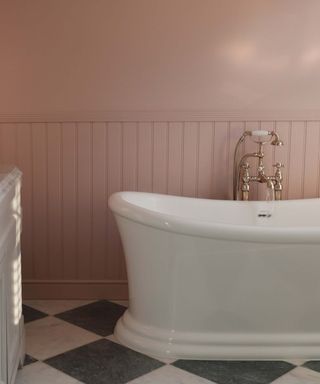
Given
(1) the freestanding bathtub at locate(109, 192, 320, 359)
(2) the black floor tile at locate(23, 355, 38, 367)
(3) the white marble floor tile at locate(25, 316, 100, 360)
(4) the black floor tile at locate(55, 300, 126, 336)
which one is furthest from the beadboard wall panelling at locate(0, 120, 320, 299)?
(2) the black floor tile at locate(23, 355, 38, 367)

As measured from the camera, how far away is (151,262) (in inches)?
90.1

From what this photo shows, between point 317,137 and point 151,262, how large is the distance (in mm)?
1180

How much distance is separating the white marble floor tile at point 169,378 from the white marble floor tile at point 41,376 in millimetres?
249

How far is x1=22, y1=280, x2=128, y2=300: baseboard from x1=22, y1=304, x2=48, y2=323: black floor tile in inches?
4.9

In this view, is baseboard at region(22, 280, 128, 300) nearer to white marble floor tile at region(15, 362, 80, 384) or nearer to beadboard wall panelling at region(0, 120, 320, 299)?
beadboard wall panelling at region(0, 120, 320, 299)

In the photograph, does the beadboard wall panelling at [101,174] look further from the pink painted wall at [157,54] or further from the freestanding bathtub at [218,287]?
the freestanding bathtub at [218,287]

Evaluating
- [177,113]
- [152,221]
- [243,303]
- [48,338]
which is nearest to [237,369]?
[243,303]

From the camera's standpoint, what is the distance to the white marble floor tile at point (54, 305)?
2820 millimetres

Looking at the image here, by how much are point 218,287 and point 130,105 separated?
1070mm

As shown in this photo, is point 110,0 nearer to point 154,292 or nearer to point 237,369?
point 154,292

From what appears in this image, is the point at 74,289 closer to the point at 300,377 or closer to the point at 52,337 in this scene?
the point at 52,337

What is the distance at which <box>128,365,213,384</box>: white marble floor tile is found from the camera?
6.86 feet

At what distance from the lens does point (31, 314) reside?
109 inches

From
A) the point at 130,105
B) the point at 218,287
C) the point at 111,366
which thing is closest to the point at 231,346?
the point at 218,287
